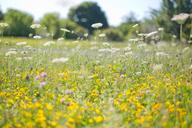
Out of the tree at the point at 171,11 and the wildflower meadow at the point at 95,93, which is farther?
the tree at the point at 171,11

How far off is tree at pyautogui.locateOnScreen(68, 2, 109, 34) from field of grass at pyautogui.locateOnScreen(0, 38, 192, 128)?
70191mm

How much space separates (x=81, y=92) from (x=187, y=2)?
2497cm

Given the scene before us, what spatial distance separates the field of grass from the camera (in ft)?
15.3

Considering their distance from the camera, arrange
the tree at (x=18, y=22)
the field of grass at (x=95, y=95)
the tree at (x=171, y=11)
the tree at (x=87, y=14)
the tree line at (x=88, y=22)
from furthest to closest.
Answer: the tree at (x=87, y=14) < the tree at (x=18, y=22) < the tree at (x=171, y=11) < the tree line at (x=88, y=22) < the field of grass at (x=95, y=95)

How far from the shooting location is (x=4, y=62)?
330 inches

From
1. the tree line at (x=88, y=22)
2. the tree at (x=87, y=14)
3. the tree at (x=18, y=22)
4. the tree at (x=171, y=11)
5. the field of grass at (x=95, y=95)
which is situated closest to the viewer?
the field of grass at (x=95, y=95)

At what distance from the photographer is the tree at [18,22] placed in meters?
39.4

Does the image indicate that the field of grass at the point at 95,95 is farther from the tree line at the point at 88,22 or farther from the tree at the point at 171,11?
the tree at the point at 171,11

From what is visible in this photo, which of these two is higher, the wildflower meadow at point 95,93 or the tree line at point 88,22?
the tree line at point 88,22

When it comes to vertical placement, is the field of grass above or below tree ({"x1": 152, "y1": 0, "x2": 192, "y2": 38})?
below

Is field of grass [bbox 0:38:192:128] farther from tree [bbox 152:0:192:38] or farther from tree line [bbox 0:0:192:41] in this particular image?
tree [bbox 152:0:192:38]

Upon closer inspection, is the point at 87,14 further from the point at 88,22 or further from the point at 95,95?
the point at 95,95

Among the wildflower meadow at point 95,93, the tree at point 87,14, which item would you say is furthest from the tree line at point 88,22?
the wildflower meadow at point 95,93

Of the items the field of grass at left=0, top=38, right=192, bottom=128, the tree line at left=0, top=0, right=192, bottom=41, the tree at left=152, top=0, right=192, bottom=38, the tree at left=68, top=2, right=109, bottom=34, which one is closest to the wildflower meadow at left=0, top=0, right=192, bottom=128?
the field of grass at left=0, top=38, right=192, bottom=128
